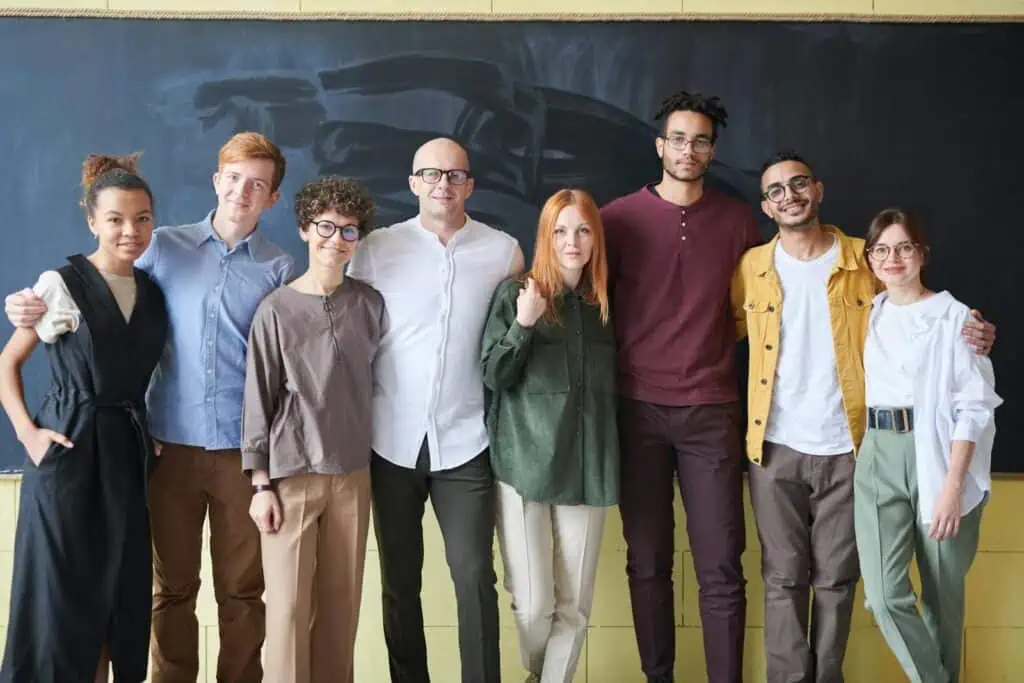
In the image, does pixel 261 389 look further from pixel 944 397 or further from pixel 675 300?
pixel 944 397

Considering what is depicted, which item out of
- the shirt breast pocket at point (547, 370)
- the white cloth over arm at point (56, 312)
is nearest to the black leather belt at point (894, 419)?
the shirt breast pocket at point (547, 370)

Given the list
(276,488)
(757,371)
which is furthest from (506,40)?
(276,488)

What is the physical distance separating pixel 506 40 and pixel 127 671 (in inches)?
85.3

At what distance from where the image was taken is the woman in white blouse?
2.16 meters

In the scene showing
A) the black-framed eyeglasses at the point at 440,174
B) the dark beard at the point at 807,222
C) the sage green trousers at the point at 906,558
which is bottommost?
the sage green trousers at the point at 906,558

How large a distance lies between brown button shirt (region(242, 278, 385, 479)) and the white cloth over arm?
0.43 meters

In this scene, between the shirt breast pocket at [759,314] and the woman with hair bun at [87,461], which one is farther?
the shirt breast pocket at [759,314]

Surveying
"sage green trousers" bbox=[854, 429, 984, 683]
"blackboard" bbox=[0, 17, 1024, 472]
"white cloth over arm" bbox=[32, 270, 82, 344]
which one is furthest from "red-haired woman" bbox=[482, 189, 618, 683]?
"white cloth over arm" bbox=[32, 270, 82, 344]

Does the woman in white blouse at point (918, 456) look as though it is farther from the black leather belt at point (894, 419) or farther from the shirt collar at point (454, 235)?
the shirt collar at point (454, 235)

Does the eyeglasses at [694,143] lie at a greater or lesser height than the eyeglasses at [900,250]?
greater

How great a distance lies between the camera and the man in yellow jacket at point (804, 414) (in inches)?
Answer: 92.0

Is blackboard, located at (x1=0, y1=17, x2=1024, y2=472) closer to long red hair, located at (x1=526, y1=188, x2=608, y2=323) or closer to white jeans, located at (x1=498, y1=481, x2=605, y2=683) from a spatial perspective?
long red hair, located at (x1=526, y1=188, x2=608, y2=323)

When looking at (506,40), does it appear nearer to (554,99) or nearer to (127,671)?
(554,99)

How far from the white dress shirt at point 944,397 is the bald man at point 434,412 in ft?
3.71
